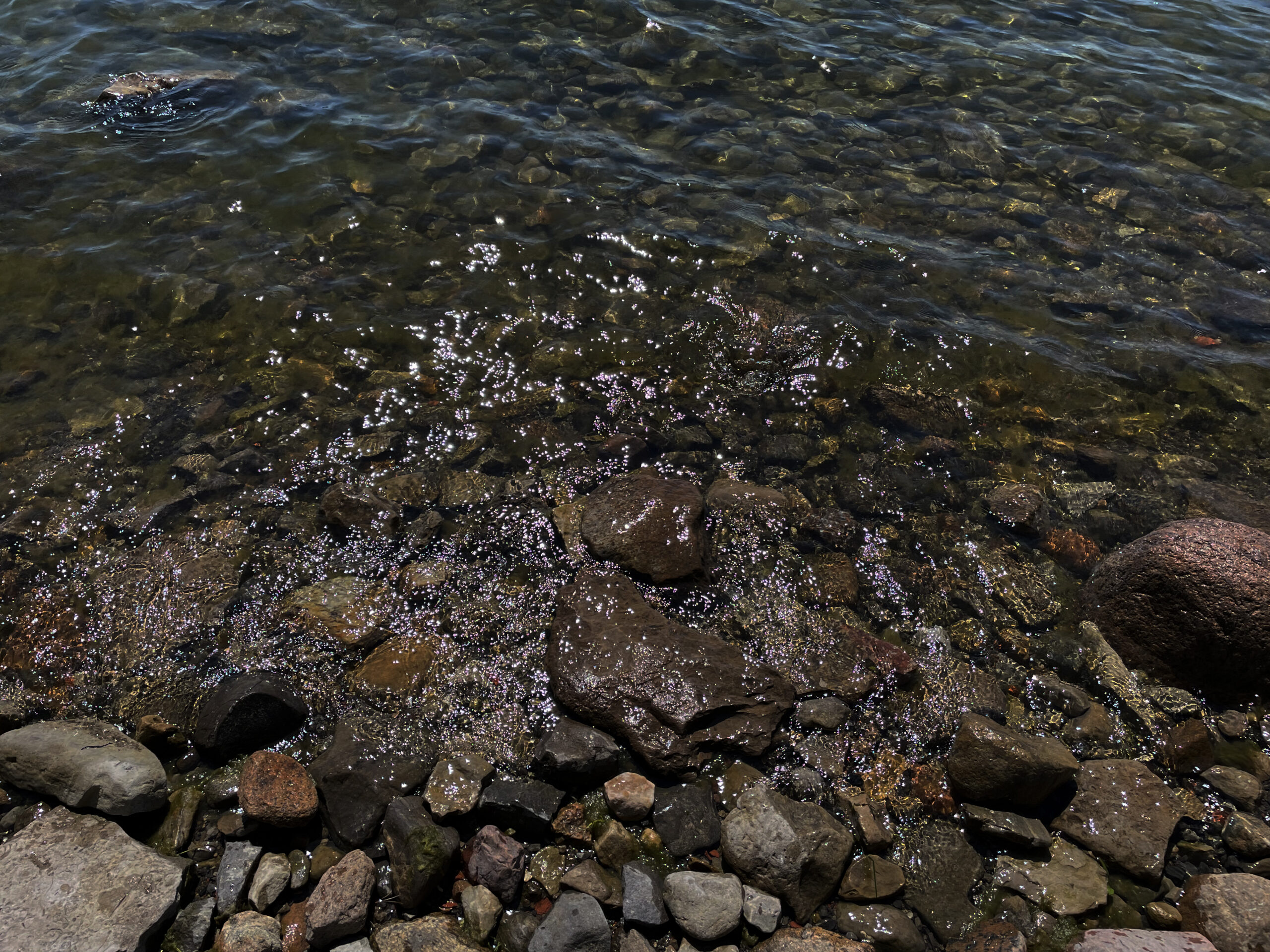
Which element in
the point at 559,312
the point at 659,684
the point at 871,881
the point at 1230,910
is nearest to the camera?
the point at 1230,910

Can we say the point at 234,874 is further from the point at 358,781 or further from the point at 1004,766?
the point at 1004,766

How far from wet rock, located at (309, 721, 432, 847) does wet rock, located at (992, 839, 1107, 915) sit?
12.2 ft

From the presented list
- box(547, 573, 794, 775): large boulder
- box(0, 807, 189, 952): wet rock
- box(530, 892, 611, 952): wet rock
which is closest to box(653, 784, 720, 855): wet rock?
box(547, 573, 794, 775): large boulder

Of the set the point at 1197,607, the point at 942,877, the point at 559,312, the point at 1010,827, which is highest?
the point at 559,312

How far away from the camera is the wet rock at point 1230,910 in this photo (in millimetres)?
4086

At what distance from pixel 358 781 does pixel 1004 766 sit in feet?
13.3

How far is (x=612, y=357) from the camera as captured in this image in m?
7.67

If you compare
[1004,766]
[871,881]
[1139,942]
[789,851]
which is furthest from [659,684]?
[1139,942]

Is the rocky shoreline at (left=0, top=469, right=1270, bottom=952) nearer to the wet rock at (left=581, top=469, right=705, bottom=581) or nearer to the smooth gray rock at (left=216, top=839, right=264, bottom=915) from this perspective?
the smooth gray rock at (left=216, top=839, right=264, bottom=915)

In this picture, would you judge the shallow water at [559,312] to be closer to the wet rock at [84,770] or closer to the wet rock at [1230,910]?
the wet rock at [84,770]

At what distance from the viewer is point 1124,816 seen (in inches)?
185

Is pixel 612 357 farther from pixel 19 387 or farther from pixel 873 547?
pixel 19 387

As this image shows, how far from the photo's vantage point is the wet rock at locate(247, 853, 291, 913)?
13.6ft

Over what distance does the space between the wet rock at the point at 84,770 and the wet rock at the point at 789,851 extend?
355cm
